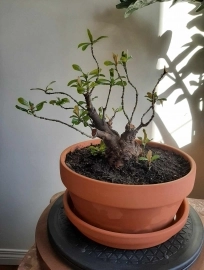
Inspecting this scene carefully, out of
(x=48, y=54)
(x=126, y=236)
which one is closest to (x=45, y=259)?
(x=126, y=236)

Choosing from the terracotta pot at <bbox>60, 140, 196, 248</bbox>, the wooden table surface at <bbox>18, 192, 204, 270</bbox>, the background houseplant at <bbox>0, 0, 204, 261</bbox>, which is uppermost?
the background houseplant at <bbox>0, 0, 204, 261</bbox>

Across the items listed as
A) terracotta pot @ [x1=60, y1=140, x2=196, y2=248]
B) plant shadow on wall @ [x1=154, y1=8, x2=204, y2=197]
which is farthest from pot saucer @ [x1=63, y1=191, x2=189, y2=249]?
plant shadow on wall @ [x1=154, y1=8, x2=204, y2=197]

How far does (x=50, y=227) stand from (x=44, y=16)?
645 mm

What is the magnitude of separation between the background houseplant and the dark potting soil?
1.24 ft

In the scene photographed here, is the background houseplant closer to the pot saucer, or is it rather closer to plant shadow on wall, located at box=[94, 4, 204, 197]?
plant shadow on wall, located at box=[94, 4, 204, 197]

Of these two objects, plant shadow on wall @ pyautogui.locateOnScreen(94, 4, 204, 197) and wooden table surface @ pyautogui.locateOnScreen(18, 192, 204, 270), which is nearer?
wooden table surface @ pyautogui.locateOnScreen(18, 192, 204, 270)

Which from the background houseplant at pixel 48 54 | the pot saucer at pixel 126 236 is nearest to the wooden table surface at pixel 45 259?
the pot saucer at pixel 126 236

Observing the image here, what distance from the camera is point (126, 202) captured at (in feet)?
1.69

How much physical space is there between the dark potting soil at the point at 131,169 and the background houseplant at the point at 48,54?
1.24ft

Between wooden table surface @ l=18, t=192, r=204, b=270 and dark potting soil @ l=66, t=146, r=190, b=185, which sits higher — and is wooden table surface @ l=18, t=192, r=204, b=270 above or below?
below

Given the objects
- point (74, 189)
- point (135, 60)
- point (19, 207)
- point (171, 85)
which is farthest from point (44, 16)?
point (19, 207)

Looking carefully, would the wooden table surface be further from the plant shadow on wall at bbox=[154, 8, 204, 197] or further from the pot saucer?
the plant shadow on wall at bbox=[154, 8, 204, 197]

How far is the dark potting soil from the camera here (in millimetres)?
564

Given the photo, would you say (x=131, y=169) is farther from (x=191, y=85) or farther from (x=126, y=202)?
(x=191, y=85)
